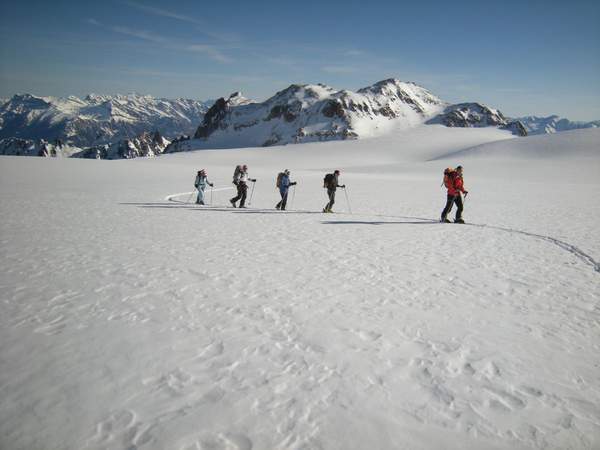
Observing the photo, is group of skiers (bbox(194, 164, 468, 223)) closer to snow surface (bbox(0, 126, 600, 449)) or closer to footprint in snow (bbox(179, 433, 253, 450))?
snow surface (bbox(0, 126, 600, 449))

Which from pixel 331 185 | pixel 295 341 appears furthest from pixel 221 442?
pixel 331 185

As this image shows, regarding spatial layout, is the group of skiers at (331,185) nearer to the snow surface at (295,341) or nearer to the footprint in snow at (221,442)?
the snow surface at (295,341)

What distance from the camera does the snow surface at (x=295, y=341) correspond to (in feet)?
12.4

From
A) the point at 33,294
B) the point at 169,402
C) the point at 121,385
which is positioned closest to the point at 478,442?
the point at 169,402

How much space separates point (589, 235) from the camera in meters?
13.6

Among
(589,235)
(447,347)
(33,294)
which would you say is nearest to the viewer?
(447,347)

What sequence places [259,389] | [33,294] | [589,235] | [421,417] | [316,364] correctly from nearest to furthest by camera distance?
[421,417], [259,389], [316,364], [33,294], [589,235]

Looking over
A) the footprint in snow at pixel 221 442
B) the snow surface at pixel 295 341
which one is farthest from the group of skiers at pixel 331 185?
the footprint in snow at pixel 221 442

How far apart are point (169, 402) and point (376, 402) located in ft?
7.84

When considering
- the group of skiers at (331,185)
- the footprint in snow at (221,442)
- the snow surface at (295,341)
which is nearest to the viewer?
the footprint in snow at (221,442)

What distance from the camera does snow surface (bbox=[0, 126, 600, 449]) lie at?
3.77 meters

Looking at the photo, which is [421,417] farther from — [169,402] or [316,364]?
[169,402]

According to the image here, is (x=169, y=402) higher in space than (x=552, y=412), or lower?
higher

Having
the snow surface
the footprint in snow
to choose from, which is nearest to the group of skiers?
the snow surface
